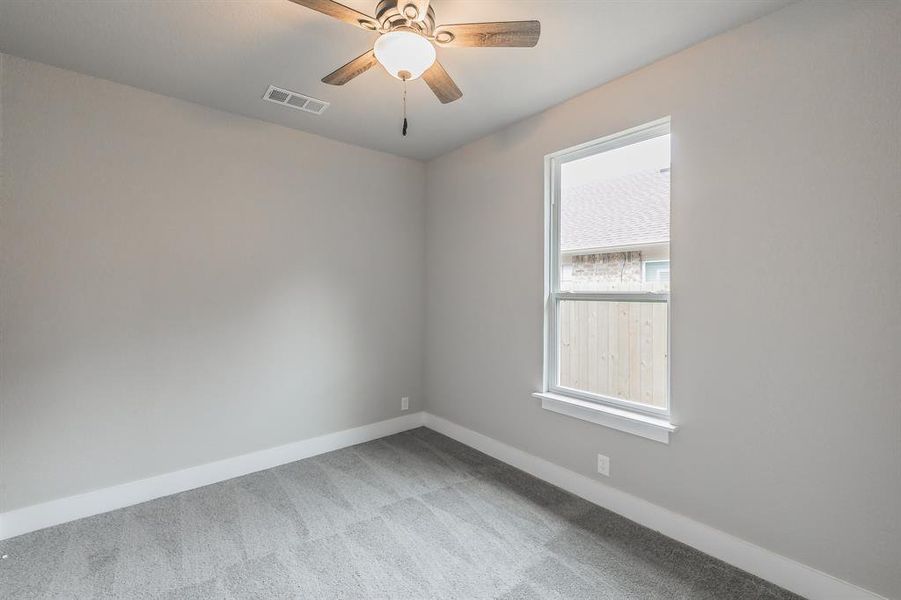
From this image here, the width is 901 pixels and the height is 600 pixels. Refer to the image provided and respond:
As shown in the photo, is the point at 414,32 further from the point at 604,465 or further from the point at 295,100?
the point at 604,465

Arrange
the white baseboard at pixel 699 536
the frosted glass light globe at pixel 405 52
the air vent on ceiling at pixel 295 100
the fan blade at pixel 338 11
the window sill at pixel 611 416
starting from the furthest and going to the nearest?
the air vent on ceiling at pixel 295 100
the window sill at pixel 611 416
the white baseboard at pixel 699 536
the frosted glass light globe at pixel 405 52
the fan blade at pixel 338 11

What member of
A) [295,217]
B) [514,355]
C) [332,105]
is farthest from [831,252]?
[295,217]

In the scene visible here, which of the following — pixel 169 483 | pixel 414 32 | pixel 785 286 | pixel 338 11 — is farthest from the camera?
pixel 169 483

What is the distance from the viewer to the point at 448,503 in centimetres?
267

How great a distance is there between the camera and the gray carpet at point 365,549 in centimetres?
191

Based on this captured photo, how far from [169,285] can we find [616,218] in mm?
3042

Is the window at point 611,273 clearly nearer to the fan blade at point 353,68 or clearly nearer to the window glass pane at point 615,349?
the window glass pane at point 615,349

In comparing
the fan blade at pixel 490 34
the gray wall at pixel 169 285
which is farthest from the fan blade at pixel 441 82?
the gray wall at pixel 169 285

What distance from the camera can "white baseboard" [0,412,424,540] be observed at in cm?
235

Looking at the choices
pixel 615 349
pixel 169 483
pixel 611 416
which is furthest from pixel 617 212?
pixel 169 483

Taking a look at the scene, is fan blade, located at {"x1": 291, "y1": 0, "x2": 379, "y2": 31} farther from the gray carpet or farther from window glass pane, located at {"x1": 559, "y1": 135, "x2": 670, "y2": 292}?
the gray carpet

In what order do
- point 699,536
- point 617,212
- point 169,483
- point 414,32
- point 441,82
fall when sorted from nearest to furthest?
point 414,32, point 441,82, point 699,536, point 617,212, point 169,483

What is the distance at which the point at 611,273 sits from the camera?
2.69 metres

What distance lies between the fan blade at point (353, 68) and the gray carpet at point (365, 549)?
2.44 m
